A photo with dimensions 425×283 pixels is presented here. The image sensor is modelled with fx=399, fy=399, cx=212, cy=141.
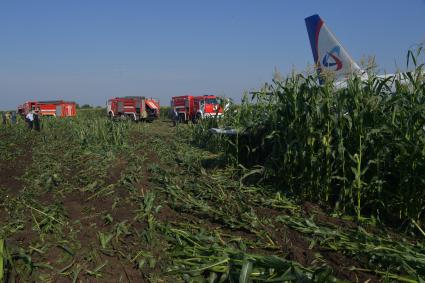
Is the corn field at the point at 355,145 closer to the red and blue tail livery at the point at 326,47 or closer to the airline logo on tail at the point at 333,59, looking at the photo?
the red and blue tail livery at the point at 326,47

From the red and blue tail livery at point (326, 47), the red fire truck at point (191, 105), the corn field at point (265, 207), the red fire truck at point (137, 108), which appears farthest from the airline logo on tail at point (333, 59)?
the red fire truck at point (137, 108)

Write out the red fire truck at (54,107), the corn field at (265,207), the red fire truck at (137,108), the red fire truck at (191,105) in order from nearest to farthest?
the corn field at (265,207)
the red fire truck at (191,105)
the red fire truck at (137,108)
the red fire truck at (54,107)

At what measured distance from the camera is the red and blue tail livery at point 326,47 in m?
11.5

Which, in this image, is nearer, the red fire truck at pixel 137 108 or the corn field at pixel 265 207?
the corn field at pixel 265 207

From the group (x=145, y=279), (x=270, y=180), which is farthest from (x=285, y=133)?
(x=145, y=279)

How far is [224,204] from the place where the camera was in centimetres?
496

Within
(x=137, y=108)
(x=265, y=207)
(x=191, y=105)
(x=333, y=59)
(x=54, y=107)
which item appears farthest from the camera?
(x=54, y=107)

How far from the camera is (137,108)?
105 feet

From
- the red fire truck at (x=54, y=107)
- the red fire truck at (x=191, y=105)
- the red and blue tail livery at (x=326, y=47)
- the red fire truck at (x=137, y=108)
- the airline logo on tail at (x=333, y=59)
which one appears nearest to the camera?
the red and blue tail livery at (x=326, y=47)

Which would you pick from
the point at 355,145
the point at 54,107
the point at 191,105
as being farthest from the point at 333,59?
the point at 54,107

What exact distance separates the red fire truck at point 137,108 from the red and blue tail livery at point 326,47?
20.5 m

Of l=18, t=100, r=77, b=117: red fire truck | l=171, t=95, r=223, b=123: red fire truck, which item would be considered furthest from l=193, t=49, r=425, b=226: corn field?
l=18, t=100, r=77, b=117: red fire truck

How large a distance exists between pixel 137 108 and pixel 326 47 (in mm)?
21919

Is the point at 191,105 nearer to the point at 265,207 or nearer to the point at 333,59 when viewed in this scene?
the point at 333,59
